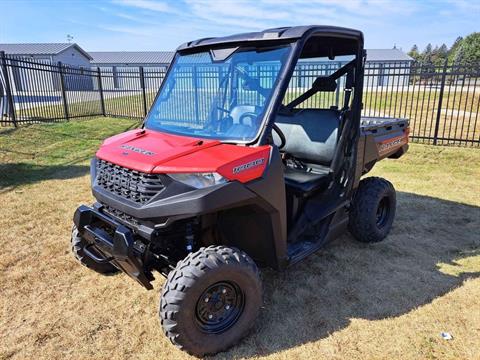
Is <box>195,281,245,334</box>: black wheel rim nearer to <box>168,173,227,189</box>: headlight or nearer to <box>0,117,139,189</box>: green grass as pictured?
<box>168,173,227,189</box>: headlight

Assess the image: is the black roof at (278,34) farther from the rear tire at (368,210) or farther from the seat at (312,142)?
the rear tire at (368,210)

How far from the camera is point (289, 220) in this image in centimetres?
342

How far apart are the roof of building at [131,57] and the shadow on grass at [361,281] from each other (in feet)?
148

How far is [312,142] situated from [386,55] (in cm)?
4411

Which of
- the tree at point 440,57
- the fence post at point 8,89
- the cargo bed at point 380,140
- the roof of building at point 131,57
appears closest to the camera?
the cargo bed at point 380,140

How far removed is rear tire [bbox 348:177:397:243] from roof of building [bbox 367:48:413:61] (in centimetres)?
4134

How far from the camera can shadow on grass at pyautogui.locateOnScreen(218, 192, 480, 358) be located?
292 cm

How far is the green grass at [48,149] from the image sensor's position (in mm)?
7137

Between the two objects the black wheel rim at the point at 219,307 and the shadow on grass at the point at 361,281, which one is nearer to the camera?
the black wheel rim at the point at 219,307

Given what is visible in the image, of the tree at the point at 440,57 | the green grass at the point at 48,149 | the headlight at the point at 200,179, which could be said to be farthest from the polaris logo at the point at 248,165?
the tree at the point at 440,57

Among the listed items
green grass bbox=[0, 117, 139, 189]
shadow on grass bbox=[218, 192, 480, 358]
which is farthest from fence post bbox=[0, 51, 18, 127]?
shadow on grass bbox=[218, 192, 480, 358]

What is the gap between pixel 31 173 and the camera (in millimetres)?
7117

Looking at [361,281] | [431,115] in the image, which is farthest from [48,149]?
[431,115]

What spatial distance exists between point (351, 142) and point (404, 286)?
4.71ft
